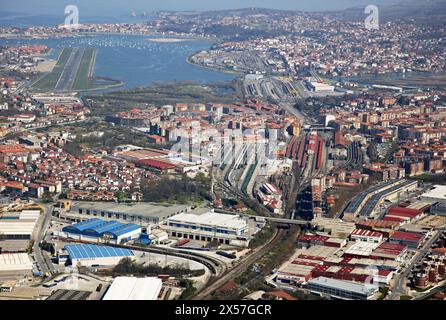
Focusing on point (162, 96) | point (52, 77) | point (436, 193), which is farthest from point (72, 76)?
point (436, 193)

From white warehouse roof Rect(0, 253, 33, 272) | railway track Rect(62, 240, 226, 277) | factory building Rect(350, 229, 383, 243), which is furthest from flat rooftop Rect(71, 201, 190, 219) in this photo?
factory building Rect(350, 229, 383, 243)

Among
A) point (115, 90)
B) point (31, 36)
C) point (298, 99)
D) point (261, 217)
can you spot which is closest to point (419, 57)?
point (298, 99)

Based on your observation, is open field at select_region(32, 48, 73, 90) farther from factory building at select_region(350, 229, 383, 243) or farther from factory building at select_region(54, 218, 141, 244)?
factory building at select_region(350, 229, 383, 243)

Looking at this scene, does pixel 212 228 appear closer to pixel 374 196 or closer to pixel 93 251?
pixel 93 251

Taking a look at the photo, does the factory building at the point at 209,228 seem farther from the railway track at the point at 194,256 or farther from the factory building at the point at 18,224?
the factory building at the point at 18,224

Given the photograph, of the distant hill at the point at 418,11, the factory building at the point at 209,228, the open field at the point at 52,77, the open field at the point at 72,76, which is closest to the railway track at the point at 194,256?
the factory building at the point at 209,228

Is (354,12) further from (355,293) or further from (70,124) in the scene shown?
(355,293)
